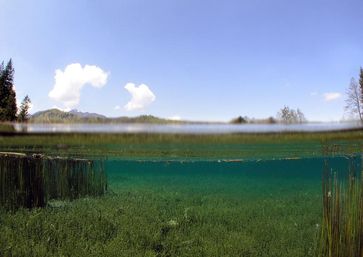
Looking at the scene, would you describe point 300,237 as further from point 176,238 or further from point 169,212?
point 169,212

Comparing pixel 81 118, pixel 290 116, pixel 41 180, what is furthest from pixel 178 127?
pixel 41 180

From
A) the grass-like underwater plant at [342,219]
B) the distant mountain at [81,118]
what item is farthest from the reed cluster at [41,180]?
the grass-like underwater plant at [342,219]

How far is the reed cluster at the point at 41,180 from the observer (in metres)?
14.0

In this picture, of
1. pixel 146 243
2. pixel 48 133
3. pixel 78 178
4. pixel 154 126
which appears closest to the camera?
pixel 146 243

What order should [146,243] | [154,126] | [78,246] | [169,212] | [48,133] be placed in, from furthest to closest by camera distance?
[169,212], [48,133], [154,126], [146,243], [78,246]

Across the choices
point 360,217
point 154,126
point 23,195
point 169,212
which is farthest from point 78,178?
point 360,217

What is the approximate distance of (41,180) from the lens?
628 inches

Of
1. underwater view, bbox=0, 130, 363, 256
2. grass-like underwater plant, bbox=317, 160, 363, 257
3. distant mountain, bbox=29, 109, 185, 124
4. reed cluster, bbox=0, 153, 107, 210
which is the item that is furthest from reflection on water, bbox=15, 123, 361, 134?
grass-like underwater plant, bbox=317, 160, 363, 257

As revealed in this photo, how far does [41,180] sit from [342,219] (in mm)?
13146

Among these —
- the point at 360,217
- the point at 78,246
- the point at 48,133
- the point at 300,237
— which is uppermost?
the point at 48,133

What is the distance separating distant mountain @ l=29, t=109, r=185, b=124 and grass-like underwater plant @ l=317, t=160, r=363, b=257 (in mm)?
5026

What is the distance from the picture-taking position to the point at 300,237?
12.1 metres

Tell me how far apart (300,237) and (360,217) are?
606cm

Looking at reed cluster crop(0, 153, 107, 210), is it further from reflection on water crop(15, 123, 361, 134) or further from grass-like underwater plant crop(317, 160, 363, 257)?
grass-like underwater plant crop(317, 160, 363, 257)
